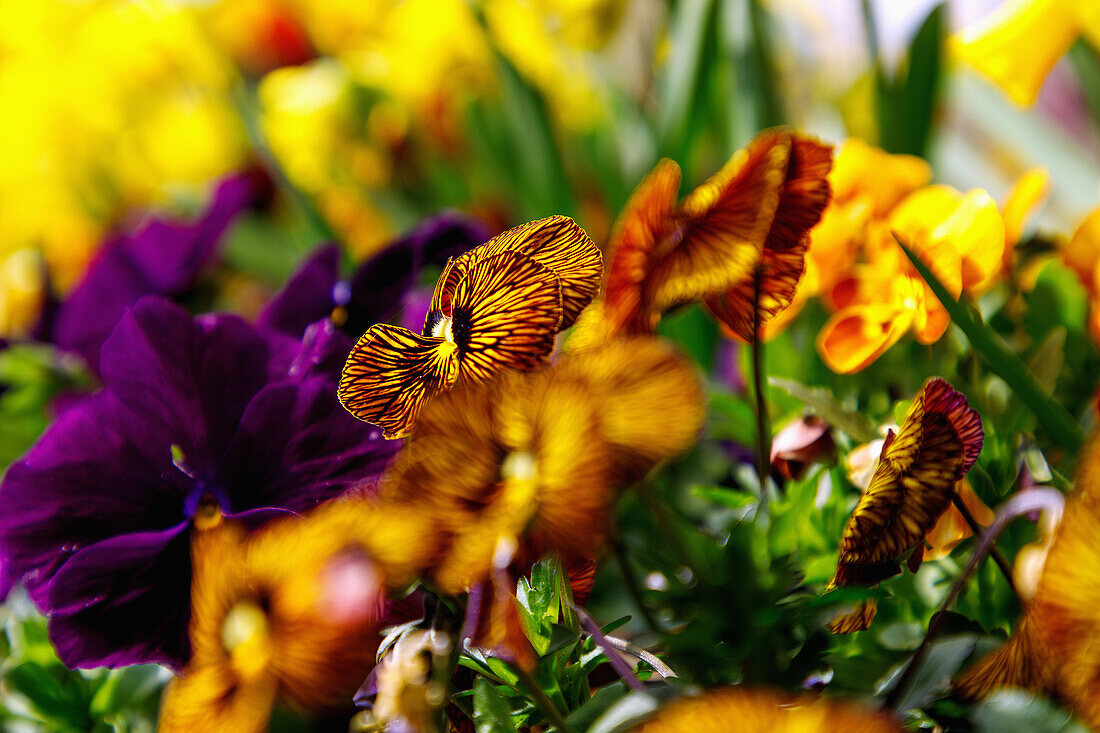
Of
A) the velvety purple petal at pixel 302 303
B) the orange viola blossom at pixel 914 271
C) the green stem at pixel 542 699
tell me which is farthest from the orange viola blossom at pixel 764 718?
the velvety purple petal at pixel 302 303

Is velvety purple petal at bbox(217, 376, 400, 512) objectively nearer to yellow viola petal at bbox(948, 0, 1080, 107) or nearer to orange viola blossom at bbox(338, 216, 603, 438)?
orange viola blossom at bbox(338, 216, 603, 438)

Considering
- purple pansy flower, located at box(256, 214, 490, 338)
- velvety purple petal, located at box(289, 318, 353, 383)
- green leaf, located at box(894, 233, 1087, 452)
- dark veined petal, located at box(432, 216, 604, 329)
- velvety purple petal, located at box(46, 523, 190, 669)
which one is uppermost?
dark veined petal, located at box(432, 216, 604, 329)

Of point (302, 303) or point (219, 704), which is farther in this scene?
point (302, 303)

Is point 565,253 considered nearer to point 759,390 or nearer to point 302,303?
point 759,390

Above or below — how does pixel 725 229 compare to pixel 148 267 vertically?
above

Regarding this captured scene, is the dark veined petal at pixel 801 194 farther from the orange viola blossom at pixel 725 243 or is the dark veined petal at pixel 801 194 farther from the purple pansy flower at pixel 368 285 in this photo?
the purple pansy flower at pixel 368 285

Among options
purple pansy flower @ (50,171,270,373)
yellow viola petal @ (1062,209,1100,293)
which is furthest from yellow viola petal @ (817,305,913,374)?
purple pansy flower @ (50,171,270,373)

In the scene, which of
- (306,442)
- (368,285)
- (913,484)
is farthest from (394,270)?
(913,484)
